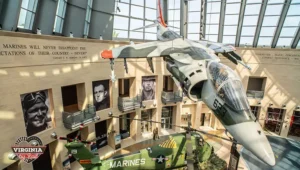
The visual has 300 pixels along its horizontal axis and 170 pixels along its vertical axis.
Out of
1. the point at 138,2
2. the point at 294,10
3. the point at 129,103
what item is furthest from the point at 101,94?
the point at 294,10

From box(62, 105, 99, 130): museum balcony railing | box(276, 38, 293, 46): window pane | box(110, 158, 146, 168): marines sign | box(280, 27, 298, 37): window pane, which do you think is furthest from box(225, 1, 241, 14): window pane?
box(110, 158, 146, 168): marines sign

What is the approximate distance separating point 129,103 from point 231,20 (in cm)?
1645

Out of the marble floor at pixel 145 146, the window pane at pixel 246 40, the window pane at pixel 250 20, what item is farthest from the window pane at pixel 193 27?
the marble floor at pixel 145 146

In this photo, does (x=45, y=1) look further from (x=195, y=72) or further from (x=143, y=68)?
(x=195, y=72)

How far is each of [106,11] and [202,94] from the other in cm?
1819

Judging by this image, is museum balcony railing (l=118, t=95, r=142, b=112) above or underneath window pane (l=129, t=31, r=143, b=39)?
underneath

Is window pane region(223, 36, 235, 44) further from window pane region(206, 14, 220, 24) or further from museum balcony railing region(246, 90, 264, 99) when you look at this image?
museum balcony railing region(246, 90, 264, 99)

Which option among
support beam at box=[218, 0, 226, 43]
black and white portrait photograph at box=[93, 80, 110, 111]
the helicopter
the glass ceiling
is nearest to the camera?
the helicopter

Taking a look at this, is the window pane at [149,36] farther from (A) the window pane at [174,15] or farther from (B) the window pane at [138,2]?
(B) the window pane at [138,2]

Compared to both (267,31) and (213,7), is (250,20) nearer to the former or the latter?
(267,31)

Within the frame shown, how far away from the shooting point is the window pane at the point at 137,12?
73.3 ft

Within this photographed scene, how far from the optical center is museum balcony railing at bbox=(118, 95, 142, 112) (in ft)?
60.2

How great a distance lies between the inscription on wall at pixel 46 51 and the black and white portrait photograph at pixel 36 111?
2761 mm

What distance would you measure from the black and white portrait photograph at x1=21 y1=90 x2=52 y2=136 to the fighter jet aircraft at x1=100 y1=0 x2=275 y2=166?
6867 millimetres
